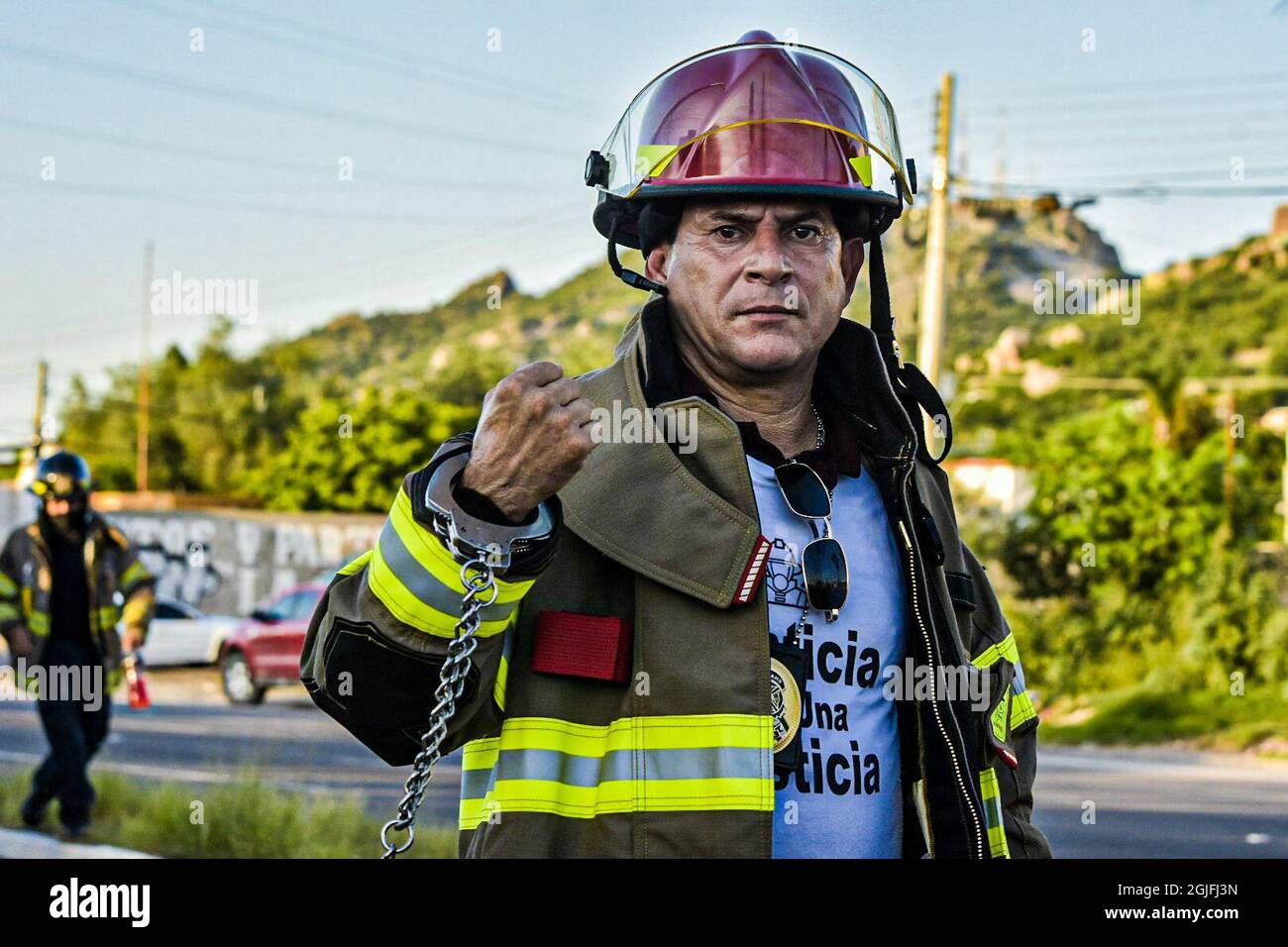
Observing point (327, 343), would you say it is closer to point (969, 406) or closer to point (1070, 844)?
point (969, 406)

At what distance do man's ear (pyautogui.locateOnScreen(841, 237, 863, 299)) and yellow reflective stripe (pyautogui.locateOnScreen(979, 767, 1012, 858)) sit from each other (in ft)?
2.66

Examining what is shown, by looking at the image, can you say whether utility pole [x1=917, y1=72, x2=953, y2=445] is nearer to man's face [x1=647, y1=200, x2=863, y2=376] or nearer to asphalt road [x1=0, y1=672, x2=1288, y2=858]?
asphalt road [x1=0, y1=672, x2=1288, y2=858]

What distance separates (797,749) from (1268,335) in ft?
253

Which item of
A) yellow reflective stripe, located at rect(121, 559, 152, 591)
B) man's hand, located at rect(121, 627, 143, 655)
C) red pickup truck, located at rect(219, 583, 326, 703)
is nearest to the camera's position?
yellow reflective stripe, located at rect(121, 559, 152, 591)

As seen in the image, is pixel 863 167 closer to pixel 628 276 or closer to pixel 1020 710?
pixel 628 276

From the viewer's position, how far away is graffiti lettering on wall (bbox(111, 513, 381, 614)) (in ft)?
111

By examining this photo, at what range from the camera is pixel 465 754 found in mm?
2355

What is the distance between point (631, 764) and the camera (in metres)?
2.25

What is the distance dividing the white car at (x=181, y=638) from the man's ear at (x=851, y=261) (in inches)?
950

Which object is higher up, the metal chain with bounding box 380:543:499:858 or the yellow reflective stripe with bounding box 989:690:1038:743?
the metal chain with bounding box 380:543:499:858

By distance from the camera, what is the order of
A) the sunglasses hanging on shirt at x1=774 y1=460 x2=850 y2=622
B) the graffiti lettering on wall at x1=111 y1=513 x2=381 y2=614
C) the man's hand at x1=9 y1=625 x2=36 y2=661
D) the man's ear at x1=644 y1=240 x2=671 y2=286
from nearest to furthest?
the sunglasses hanging on shirt at x1=774 y1=460 x2=850 y2=622 → the man's ear at x1=644 y1=240 x2=671 y2=286 → the man's hand at x1=9 y1=625 x2=36 y2=661 → the graffiti lettering on wall at x1=111 y1=513 x2=381 y2=614

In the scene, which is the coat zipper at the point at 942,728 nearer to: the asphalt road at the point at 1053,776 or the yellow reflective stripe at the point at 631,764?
the yellow reflective stripe at the point at 631,764

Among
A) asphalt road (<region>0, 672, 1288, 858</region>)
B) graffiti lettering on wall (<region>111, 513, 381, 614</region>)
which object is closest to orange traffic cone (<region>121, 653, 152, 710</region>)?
asphalt road (<region>0, 672, 1288, 858</region>)
